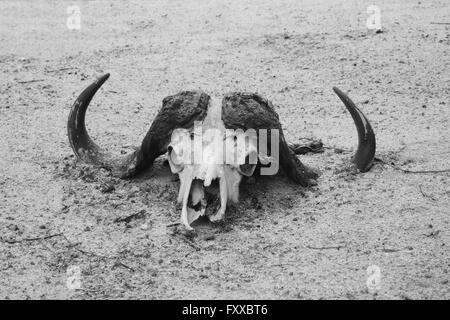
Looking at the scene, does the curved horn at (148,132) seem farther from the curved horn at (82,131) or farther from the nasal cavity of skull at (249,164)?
the nasal cavity of skull at (249,164)

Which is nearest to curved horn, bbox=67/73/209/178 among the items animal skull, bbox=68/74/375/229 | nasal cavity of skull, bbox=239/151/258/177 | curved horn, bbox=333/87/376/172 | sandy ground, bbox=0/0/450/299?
animal skull, bbox=68/74/375/229

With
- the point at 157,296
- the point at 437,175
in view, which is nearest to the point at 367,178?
the point at 437,175

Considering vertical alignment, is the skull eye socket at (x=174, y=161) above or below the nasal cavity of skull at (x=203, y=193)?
above

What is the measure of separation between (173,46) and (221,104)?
3.16 metres

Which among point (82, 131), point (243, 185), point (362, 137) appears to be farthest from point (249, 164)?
point (82, 131)

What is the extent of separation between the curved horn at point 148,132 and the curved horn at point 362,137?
939 mm

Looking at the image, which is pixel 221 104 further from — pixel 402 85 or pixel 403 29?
pixel 403 29

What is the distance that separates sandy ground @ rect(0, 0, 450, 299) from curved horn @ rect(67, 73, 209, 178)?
121 millimetres

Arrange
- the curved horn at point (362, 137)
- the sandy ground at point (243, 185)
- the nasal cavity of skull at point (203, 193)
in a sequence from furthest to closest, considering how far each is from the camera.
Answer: the curved horn at point (362, 137) → the nasal cavity of skull at point (203, 193) → the sandy ground at point (243, 185)

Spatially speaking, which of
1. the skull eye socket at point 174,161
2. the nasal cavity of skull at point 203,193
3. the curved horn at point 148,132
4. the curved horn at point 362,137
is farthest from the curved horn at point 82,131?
the curved horn at point 362,137

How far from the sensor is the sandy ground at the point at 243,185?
462 cm

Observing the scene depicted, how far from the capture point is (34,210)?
5.44 metres

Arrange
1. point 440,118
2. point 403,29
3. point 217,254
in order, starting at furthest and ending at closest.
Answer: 1. point 403,29
2. point 440,118
3. point 217,254

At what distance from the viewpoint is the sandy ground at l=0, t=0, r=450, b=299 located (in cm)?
462
